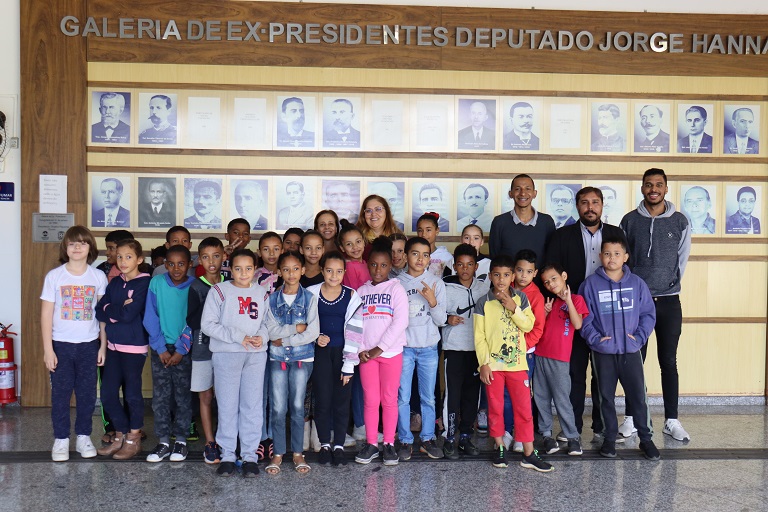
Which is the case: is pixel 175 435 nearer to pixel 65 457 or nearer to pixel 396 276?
pixel 65 457

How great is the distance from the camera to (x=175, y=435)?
4.50 m

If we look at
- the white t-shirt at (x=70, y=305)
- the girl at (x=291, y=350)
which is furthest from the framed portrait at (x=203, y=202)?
the girl at (x=291, y=350)

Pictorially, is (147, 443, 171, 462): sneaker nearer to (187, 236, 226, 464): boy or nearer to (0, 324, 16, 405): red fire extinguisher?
(187, 236, 226, 464): boy

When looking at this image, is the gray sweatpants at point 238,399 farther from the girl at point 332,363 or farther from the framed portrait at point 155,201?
the framed portrait at point 155,201

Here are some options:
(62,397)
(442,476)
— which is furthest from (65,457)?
(442,476)

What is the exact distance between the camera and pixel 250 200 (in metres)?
5.82

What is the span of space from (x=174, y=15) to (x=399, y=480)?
418 cm

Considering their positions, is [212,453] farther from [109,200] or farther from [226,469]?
[109,200]

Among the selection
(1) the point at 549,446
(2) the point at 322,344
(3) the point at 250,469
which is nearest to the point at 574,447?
(1) the point at 549,446

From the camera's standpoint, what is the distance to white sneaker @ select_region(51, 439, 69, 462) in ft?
14.1

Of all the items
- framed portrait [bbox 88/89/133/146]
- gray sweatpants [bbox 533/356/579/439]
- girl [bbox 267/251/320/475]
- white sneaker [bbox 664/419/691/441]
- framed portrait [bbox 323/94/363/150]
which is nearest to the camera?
girl [bbox 267/251/320/475]

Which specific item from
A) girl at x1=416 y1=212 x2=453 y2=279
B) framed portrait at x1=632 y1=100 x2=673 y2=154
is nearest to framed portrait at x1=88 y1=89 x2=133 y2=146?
girl at x1=416 y1=212 x2=453 y2=279

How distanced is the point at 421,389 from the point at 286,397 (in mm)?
892

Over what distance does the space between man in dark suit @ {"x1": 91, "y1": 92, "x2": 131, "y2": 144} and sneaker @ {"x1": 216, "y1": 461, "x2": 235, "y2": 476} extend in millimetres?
2999
